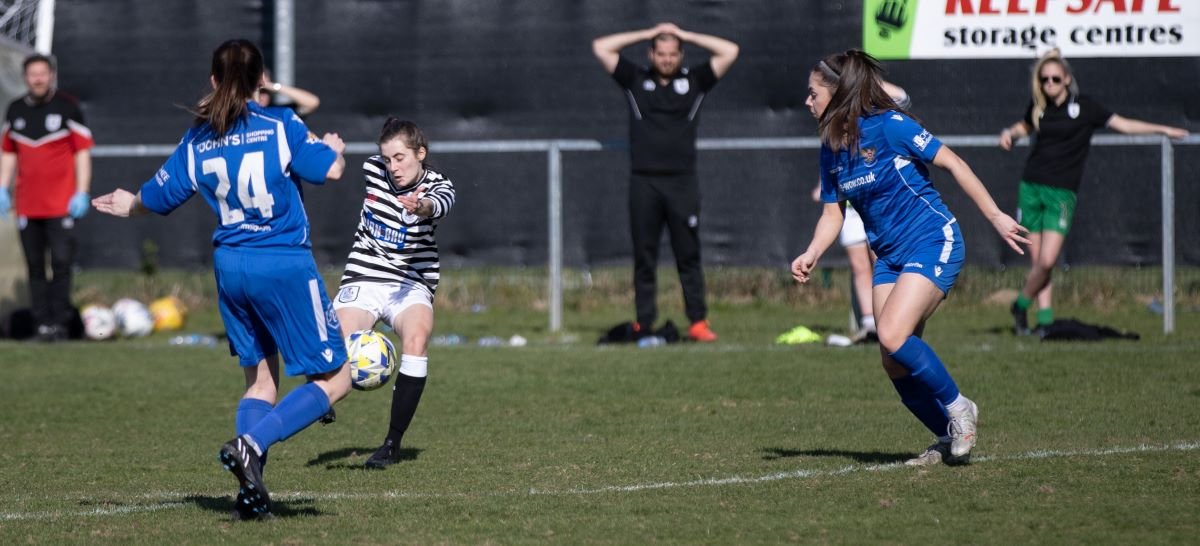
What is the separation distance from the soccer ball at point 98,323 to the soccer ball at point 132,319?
0.13 meters

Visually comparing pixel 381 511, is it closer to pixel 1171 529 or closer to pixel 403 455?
pixel 403 455

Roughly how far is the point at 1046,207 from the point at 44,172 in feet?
27.8

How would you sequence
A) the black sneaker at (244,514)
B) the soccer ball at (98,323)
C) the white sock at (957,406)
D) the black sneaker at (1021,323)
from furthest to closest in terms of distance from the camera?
the soccer ball at (98,323) < the black sneaker at (1021,323) < the white sock at (957,406) < the black sneaker at (244,514)

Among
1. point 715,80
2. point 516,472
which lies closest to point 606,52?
point 715,80

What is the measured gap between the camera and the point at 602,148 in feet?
44.3

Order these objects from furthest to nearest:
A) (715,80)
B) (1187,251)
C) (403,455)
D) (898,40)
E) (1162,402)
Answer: (898,40) < (1187,251) < (715,80) < (1162,402) < (403,455)

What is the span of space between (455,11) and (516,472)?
9088mm

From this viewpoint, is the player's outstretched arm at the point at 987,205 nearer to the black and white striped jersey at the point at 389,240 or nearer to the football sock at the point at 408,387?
the black and white striped jersey at the point at 389,240

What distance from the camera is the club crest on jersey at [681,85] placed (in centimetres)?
1248

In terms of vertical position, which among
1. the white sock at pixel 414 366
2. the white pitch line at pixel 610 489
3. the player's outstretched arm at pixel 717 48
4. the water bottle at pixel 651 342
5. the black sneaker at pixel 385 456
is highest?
the player's outstretched arm at pixel 717 48

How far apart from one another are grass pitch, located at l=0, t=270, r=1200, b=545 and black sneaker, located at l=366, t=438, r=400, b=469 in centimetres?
7

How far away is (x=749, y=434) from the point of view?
832cm

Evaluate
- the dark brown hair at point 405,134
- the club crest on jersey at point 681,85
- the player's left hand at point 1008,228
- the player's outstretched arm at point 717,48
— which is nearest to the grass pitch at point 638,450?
the player's left hand at point 1008,228

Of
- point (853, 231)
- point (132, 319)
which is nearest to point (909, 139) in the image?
point (853, 231)
